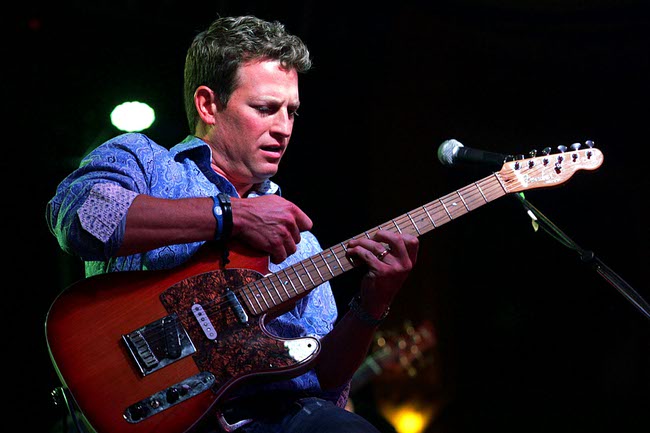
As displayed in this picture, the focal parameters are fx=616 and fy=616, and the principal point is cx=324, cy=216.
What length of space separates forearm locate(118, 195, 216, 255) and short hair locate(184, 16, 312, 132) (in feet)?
2.52

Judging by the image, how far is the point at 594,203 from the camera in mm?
5586

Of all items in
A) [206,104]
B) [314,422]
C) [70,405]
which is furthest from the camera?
[206,104]

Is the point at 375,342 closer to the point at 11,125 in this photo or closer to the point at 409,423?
the point at 409,423

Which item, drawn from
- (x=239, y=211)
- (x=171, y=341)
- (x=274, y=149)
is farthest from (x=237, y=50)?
(x=171, y=341)

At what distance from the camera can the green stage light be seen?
4344 mm

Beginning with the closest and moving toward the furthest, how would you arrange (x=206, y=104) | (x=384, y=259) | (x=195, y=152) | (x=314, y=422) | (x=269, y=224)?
(x=314, y=422), (x=269, y=224), (x=384, y=259), (x=195, y=152), (x=206, y=104)

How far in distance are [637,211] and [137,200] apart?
4.86 metres

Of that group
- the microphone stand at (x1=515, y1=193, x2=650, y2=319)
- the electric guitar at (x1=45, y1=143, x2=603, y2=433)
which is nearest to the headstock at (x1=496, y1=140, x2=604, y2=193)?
the microphone stand at (x1=515, y1=193, x2=650, y2=319)

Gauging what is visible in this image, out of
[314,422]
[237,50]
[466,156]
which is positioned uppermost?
[237,50]

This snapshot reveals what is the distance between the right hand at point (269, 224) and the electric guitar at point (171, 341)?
7 cm

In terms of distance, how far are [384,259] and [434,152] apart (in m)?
4.18

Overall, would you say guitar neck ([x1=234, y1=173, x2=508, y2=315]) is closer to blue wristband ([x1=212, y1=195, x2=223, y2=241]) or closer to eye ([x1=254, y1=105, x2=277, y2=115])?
blue wristband ([x1=212, y1=195, x2=223, y2=241])

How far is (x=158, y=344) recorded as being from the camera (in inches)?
77.4

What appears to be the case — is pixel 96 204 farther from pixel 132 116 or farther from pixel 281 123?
pixel 132 116
